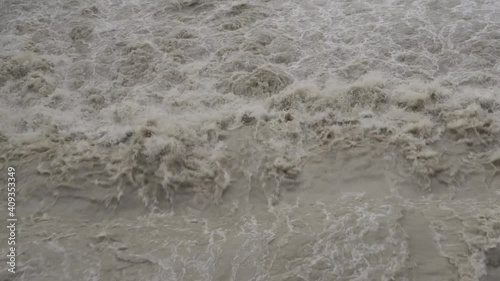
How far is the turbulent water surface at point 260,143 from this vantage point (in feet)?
13.5

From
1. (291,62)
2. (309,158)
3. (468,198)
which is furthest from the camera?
(291,62)

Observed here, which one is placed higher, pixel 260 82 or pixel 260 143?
pixel 260 82

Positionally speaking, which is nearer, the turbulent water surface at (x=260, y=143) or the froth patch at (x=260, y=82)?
the turbulent water surface at (x=260, y=143)

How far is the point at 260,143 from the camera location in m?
5.36

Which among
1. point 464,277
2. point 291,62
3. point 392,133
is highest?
point 291,62

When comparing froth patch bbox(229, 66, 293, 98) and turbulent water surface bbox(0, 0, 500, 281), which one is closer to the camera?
turbulent water surface bbox(0, 0, 500, 281)

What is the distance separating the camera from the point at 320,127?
5.47 meters

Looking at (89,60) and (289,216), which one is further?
(89,60)

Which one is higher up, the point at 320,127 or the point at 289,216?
the point at 320,127

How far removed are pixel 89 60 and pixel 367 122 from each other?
14.6ft

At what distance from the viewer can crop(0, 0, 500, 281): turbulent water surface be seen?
4109mm

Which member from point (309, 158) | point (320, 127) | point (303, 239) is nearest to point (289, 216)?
point (303, 239)

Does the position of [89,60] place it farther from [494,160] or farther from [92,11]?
[494,160]

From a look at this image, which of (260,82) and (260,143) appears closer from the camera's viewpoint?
(260,143)
